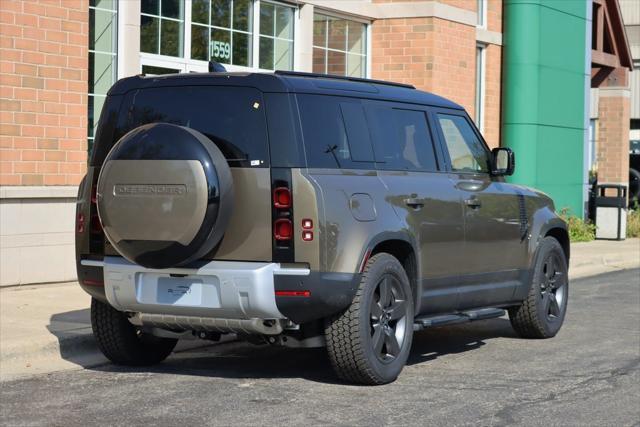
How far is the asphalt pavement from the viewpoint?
6902 mm

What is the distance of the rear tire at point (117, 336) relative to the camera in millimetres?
8414

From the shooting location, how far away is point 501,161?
31.7 feet

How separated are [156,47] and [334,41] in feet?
14.3

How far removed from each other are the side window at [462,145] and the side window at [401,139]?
1.00 ft

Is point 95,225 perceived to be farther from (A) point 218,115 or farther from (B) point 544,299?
(B) point 544,299

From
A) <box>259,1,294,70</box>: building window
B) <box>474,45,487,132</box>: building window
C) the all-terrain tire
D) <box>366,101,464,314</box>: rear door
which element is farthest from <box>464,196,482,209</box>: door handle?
<box>474,45,487,132</box>: building window

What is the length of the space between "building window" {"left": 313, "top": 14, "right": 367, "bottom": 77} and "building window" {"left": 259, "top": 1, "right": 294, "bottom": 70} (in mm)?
871

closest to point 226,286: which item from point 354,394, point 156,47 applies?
point 354,394

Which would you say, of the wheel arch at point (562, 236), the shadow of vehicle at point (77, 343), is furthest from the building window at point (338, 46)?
the shadow of vehicle at point (77, 343)

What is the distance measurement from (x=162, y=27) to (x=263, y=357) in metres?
6.65

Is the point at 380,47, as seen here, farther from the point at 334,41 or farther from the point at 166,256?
the point at 166,256

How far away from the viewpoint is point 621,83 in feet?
87.2

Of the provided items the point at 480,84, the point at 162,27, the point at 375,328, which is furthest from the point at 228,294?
the point at 480,84

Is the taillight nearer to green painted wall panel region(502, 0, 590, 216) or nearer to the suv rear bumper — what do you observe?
the suv rear bumper
